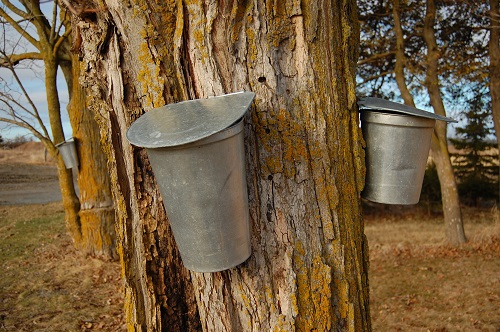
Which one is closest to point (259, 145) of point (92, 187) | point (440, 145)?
point (92, 187)

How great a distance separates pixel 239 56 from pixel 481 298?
5.67 m

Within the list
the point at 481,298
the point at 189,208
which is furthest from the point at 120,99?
the point at 481,298

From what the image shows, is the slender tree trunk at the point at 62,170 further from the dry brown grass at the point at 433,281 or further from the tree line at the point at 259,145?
the tree line at the point at 259,145

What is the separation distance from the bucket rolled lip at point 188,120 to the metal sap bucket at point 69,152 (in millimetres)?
5616

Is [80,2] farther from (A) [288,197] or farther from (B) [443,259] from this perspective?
(B) [443,259]

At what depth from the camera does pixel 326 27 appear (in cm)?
171

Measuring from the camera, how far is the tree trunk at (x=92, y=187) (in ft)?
22.2

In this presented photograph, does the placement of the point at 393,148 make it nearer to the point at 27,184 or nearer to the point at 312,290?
the point at 312,290

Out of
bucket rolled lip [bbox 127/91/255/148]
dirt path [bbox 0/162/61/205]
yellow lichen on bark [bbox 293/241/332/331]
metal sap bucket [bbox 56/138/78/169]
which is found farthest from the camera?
dirt path [bbox 0/162/61/205]

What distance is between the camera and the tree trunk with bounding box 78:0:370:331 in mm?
1615

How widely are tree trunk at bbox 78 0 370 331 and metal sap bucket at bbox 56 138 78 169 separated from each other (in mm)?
5205

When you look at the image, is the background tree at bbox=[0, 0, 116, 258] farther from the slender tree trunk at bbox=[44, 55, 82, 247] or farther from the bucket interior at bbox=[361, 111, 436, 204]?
the bucket interior at bbox=[361, 111, 436, 204]

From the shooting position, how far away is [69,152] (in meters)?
6.72

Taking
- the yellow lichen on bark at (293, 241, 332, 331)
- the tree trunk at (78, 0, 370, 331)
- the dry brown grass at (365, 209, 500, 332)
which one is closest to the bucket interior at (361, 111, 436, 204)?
the tree trunk at (78, 0, 370, 331)
